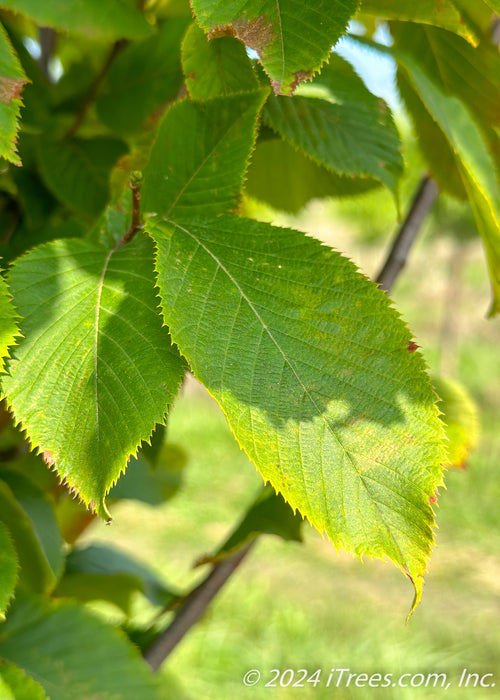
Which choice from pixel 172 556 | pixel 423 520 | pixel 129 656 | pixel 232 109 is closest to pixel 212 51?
pixel 232 109

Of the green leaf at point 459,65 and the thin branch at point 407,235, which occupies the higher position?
the green leaf at point 459,65

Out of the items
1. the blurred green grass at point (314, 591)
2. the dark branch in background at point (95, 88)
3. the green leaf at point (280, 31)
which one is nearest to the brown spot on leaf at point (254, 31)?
the green leaf at point (280, 31)

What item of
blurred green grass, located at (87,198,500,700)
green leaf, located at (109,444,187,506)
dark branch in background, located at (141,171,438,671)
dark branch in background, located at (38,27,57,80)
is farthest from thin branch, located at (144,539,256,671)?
blurred green grass, located at (87,198,500,700)

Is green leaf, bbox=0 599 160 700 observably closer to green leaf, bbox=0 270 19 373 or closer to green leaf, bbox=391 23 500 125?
green leaf, bbox=0 270 19 373

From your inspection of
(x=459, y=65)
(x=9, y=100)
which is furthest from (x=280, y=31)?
(x=459, y=65)

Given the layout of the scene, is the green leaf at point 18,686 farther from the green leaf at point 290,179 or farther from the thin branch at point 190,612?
the green leaf at point 290,179

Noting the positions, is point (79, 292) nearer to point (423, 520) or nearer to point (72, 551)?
point (423, 520)
